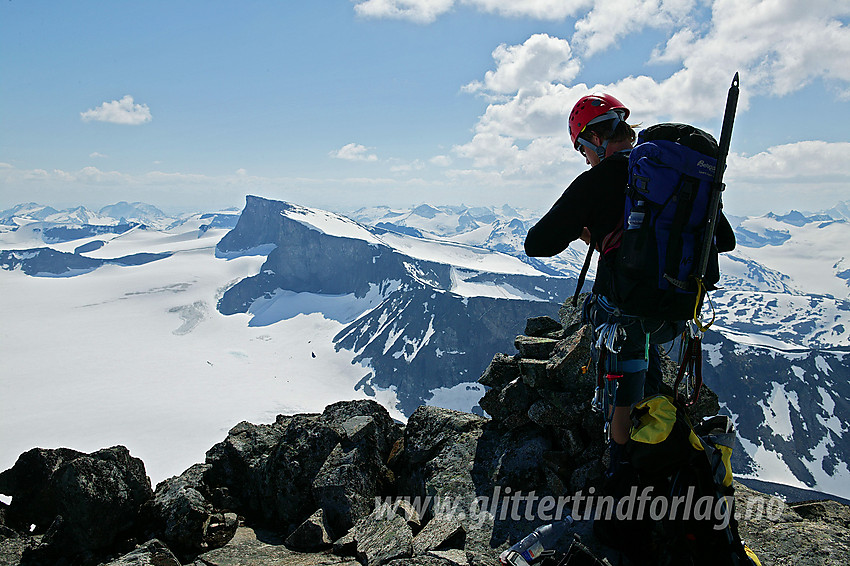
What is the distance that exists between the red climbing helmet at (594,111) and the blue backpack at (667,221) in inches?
42.8

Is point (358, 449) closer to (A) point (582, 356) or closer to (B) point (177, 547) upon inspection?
(B) point (177, 547)

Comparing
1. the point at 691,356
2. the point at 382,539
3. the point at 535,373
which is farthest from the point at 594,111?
the point at 382,539

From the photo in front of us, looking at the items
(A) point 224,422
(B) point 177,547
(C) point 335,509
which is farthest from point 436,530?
(A) point 224,422

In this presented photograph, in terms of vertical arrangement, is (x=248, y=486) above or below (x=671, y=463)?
below

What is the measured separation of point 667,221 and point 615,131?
5.42 feet

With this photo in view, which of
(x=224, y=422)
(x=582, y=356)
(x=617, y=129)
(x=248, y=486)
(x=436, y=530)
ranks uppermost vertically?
(x=617, y=129)

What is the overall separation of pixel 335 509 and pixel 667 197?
9103 millimetres

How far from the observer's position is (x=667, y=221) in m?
5.23

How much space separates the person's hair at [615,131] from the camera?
6168 mm

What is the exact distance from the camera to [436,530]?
8836 millimetres

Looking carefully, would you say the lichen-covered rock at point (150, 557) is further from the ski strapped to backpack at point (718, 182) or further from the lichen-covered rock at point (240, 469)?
the ski strapped to backpack at point (718, 182)

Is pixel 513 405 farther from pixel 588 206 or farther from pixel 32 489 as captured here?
pixel 32 489

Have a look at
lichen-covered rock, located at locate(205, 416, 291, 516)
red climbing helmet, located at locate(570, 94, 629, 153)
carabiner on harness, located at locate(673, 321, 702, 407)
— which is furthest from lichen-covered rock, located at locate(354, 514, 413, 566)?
red climbing helmet, located at locate(570, 94, 629, 153)

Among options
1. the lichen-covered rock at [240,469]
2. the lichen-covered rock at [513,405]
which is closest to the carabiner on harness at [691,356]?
the lichen-covered rock at [513,405]
